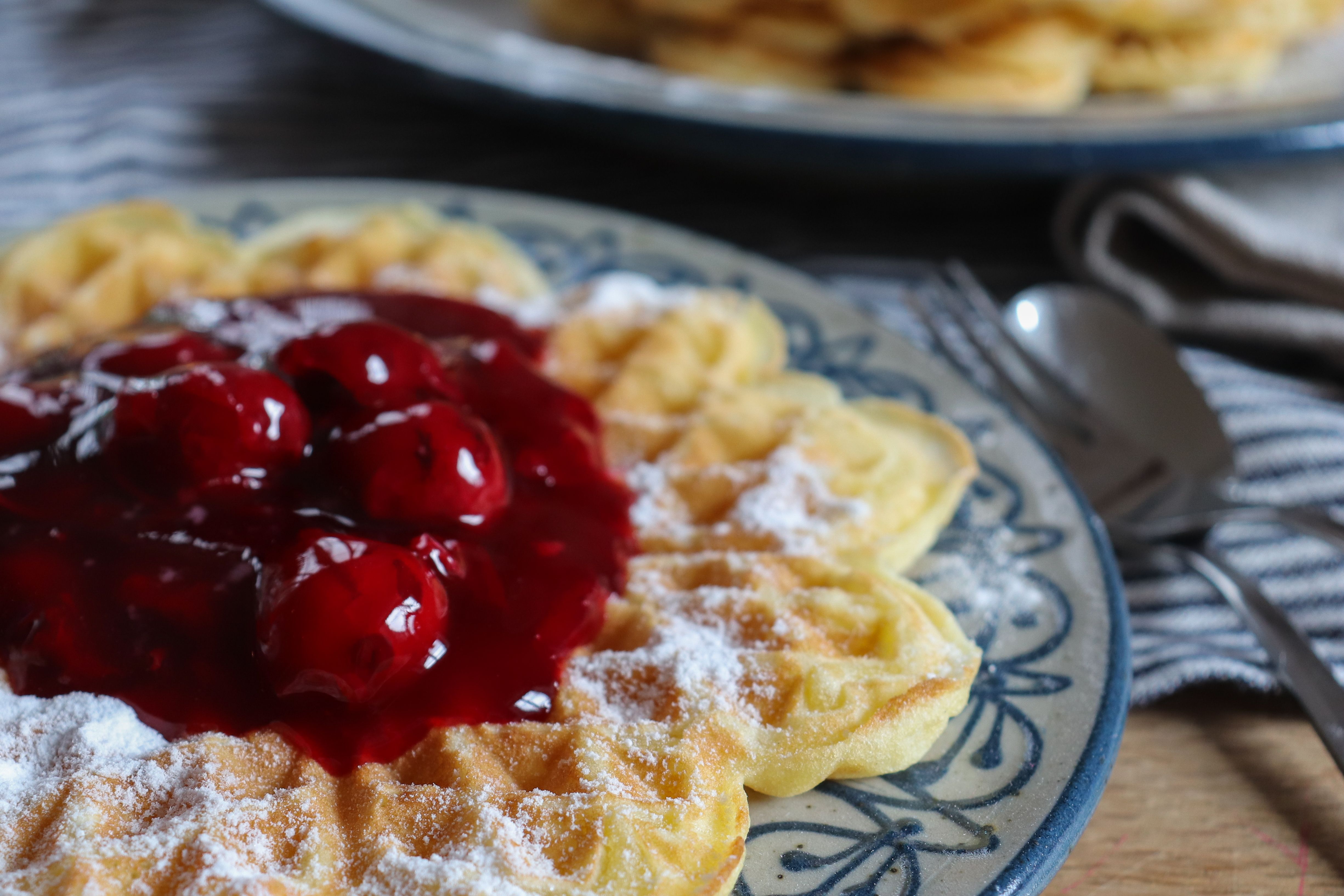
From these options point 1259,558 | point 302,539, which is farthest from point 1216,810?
point 302,539

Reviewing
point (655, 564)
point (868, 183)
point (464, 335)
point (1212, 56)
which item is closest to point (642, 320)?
point (464, 335)

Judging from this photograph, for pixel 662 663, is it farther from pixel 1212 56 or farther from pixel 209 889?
pixel 1212 56

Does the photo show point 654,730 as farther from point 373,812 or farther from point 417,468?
point 417,468

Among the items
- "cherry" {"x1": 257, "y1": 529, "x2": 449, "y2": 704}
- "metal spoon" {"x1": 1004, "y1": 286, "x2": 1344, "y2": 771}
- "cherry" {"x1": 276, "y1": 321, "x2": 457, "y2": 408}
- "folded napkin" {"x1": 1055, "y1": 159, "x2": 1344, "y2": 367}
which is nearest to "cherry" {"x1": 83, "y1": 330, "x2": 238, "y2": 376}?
"cherry" {"x1": 276, "y1": 321, "x2": 457, "y2": 408}

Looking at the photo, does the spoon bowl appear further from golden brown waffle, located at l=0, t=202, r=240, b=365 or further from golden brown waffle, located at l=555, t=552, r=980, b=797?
golden brown waffle, located at l=0, t=202, r=240, b=365

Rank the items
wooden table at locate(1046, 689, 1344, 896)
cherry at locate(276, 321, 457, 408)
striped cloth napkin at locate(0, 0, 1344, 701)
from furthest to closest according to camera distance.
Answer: striped cloth napkin at locate(0, 0, 1344, 701)
cherry at locate(276, 321, 457, 408)
wooden table at locate(1046, 689, 1344, 896)

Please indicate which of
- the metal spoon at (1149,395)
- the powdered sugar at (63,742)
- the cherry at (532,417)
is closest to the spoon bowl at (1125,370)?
the metal spoon at (1149,395)
